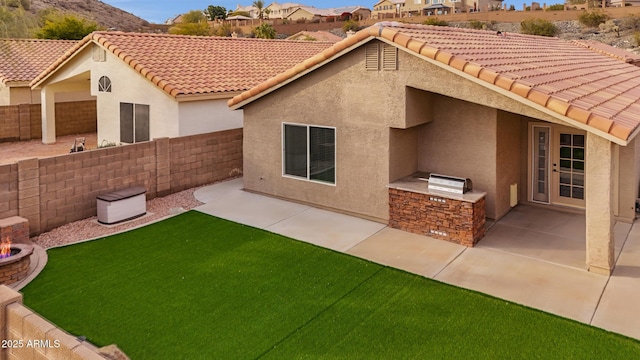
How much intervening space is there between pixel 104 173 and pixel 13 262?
14.8 feet

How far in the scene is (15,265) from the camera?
930 centimetres

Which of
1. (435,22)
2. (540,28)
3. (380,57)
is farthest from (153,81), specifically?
(435,22)

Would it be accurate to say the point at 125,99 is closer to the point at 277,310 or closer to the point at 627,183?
the point at 277,310

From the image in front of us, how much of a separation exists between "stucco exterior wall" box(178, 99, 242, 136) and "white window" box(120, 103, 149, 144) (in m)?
1.93

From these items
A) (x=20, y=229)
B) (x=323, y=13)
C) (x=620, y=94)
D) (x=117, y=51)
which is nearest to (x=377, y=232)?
(x=620, y=94)

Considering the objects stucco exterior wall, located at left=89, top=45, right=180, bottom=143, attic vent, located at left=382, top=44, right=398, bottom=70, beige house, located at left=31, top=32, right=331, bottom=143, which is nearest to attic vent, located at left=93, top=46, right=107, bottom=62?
beige house, located at left=31, top=32, right=331, bottom=143

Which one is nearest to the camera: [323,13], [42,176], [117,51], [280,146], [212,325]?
[212,325]

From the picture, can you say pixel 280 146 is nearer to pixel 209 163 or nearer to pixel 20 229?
pixel 209 163

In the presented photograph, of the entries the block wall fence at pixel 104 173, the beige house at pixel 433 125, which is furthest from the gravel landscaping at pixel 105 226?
the beige house at pixel 433 125

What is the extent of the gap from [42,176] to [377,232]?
8205mm

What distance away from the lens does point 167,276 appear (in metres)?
9.69

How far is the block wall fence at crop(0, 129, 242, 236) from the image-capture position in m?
11.5

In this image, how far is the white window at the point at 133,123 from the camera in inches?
728

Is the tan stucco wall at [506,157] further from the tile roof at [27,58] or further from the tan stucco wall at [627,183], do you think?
the tile roof at [27,58]
